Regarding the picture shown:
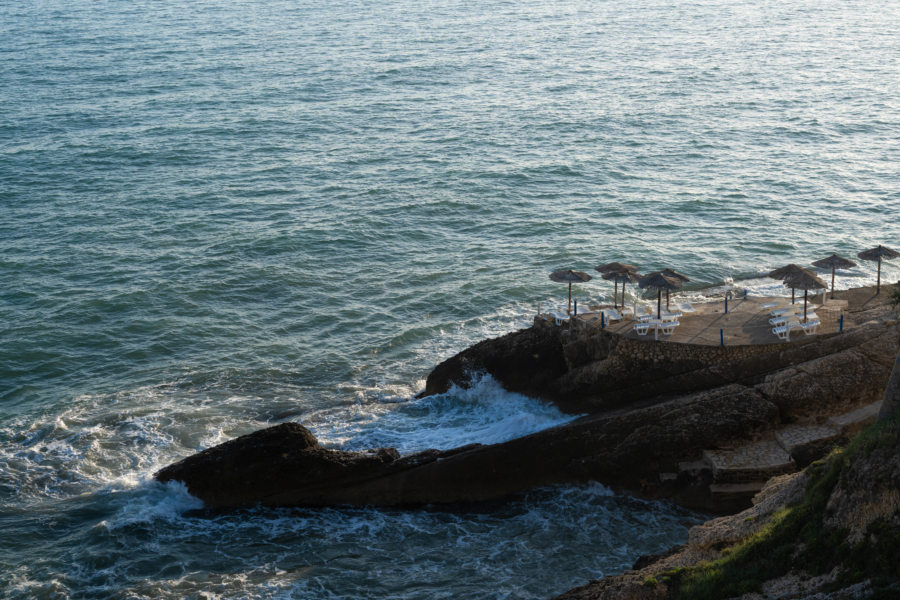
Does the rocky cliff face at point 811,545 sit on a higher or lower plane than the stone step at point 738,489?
higher

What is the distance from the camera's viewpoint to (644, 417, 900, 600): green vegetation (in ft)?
48.7

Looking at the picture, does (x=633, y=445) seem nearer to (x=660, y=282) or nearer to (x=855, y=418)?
(x=660, y=282)

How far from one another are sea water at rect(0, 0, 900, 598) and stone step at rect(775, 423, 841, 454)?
11.5 feet

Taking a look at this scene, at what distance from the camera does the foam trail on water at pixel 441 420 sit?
1076 inches

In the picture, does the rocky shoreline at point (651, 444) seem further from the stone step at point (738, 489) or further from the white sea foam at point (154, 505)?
the white sea foam at point (154, 505)

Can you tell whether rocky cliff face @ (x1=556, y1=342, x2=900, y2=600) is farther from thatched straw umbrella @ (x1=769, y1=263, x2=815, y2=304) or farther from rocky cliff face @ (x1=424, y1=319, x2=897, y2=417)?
thatched straw umbrella @ (x1=769, y1=263, x2=815, y2=304)

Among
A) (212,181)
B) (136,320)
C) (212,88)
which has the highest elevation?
(212,88)

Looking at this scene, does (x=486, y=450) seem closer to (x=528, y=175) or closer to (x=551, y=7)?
(x=528, y=175)

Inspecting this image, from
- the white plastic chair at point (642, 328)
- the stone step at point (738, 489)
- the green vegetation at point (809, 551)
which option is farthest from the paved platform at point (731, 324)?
the green vegetation at point (809, 551)

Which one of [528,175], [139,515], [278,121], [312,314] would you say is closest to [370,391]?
[312,314]

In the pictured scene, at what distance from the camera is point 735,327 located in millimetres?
27500

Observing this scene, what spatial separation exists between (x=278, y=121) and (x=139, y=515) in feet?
139

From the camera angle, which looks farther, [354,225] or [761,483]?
[354,225]

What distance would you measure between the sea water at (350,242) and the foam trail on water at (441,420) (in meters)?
0.11
